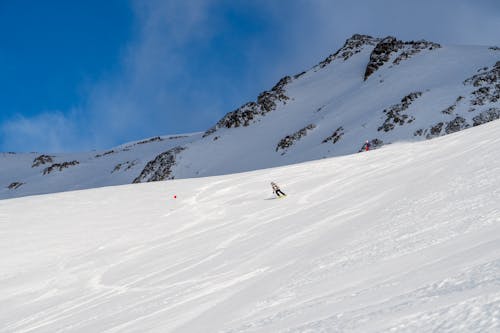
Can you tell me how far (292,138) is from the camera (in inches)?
2516

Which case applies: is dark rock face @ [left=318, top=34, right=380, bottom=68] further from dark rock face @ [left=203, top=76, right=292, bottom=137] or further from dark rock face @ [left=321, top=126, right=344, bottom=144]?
dark rock face @ [left=321, top=126, right=344, bottom=144]

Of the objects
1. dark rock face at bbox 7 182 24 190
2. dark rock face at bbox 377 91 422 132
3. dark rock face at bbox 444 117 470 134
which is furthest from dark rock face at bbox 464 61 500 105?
dark rock face at bbox 7 182 24 190

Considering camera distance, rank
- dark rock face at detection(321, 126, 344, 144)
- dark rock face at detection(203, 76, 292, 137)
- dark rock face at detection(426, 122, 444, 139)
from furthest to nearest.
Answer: dark rock face at detection(203, 76, 292, 137), dark rock face at detection(321, 126, 344, 144), dark rock face at detection(426, 122, 444, 139)

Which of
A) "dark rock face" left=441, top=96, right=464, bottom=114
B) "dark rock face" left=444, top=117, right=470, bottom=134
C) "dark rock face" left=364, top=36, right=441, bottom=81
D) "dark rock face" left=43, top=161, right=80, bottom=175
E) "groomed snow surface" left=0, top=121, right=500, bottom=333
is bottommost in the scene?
"groomed snow surface" left=0, top=121, right=500, bottom=333

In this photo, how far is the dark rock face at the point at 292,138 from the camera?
6306cm

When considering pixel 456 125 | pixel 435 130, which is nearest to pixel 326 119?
pixel 435 130

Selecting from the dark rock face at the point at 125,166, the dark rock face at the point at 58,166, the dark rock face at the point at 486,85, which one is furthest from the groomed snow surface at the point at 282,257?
the dark rock face at the point at 58,166

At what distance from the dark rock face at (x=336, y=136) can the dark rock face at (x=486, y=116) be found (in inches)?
544

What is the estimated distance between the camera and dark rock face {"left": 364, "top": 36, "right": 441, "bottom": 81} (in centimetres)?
7956

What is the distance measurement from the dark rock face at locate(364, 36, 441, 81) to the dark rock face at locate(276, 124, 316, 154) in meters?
19.9

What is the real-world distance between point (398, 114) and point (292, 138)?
15.2 meters

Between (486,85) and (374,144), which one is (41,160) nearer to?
(374,144)

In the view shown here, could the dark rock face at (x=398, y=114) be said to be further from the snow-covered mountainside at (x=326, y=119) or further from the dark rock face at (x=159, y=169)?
the dark rock face at (x=159, y=169)

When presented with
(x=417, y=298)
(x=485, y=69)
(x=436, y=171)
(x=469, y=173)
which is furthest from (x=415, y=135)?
(x=417, y=298)
